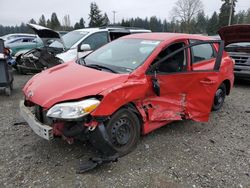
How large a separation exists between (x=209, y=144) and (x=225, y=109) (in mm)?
2006

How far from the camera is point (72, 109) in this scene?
113 inches

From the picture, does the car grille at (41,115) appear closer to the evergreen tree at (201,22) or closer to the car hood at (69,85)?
the car hood at (69,85)

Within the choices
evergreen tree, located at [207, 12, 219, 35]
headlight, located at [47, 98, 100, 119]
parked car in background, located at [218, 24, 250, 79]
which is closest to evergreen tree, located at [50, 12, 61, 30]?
evergreen tree, located at [207, 12, 219, 35]

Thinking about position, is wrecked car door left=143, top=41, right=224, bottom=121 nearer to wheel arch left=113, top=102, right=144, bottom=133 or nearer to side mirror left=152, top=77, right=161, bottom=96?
side mirror left=152, top=77, right=161, bottom=96

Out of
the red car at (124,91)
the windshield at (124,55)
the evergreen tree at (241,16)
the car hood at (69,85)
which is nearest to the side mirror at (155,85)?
the red car at (124,91)

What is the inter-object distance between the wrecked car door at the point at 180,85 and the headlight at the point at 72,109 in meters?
1.01

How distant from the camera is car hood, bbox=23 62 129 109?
3.02 metres

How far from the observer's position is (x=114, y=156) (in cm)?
317

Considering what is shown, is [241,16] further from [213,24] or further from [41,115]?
[41,115]

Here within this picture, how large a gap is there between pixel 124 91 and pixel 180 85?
1211mm

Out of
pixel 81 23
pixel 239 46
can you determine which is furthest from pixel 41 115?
pixel 81 23

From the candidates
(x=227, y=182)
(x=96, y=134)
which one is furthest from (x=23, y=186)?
(x=227, y=182)

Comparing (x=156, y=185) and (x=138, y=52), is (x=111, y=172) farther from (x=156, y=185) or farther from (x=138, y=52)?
(x=138, y=52)

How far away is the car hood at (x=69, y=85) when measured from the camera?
3023 millimetres
